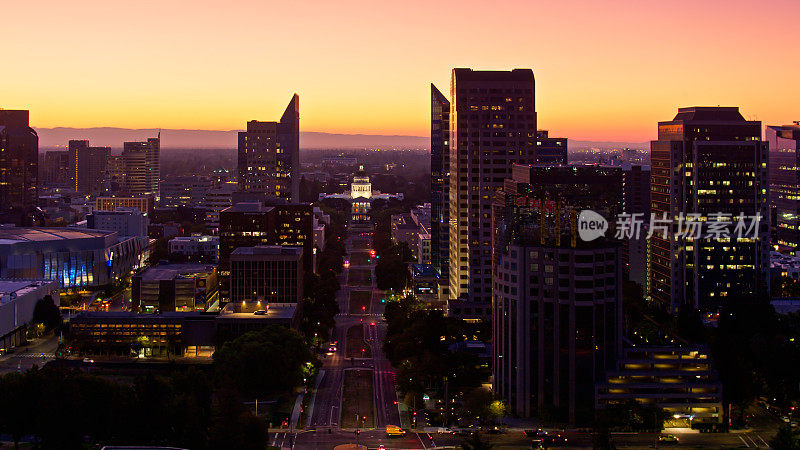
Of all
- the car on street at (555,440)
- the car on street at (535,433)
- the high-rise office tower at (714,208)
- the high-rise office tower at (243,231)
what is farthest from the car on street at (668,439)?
the high-rise office tower at (243,231)

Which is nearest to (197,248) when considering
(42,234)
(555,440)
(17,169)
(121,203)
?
(42,234)

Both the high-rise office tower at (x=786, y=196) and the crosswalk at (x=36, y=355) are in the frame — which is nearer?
the crosswalk at (x=36, y=355)

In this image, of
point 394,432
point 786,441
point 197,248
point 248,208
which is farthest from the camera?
point 197,248

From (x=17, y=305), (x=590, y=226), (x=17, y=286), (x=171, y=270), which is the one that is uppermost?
(x=590, y=226)

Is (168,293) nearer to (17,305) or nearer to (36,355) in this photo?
(17,305)

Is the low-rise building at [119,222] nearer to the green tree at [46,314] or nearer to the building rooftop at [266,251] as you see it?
the green tree at [46,314]

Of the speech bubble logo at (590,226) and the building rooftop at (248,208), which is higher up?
the building rooftop at (248,208)
